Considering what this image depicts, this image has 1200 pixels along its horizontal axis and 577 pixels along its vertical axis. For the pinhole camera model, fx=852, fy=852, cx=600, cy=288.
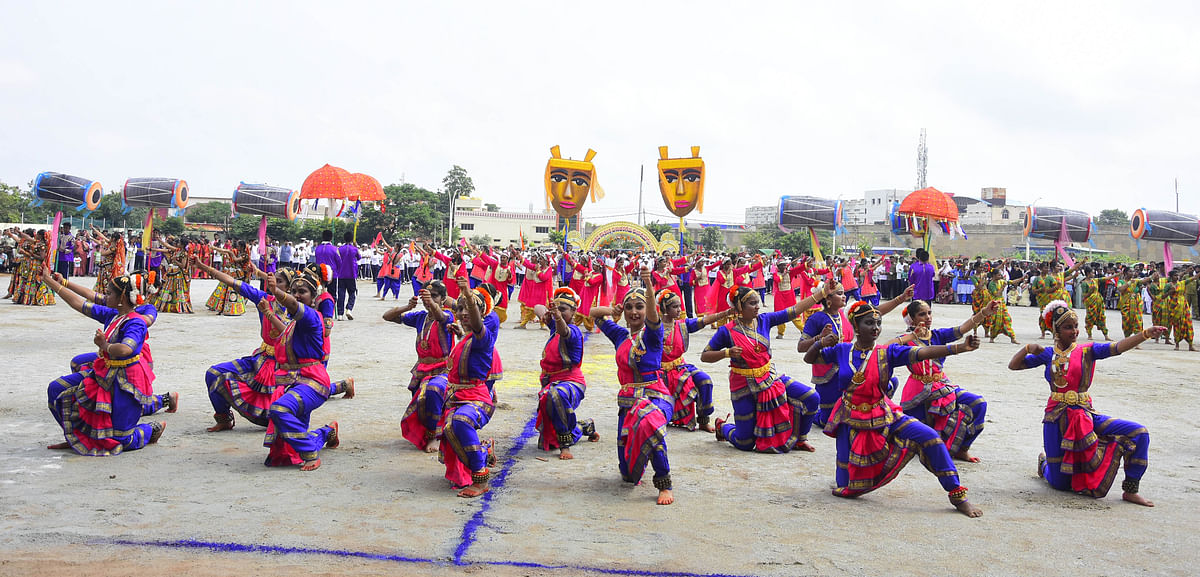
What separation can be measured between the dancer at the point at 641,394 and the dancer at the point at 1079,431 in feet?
7.50

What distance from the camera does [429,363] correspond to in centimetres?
698

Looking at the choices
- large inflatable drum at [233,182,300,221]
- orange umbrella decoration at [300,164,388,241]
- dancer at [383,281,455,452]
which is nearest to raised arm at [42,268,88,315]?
dancer at [383,281,455,452]

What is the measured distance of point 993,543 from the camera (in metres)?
4.54

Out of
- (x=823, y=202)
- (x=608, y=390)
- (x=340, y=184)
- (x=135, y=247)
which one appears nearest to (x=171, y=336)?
(x=340, y=184)

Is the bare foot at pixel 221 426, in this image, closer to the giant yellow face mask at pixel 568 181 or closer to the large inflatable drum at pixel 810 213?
the giant yellow face mask at pixel 568 181

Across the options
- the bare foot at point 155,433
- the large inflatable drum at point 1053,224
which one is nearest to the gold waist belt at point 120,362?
the bare foot at point 155,433

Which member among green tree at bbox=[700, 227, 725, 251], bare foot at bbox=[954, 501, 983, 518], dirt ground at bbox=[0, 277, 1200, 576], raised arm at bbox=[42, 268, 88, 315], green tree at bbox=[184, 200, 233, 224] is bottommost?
dirt ground at bbox=[0, 277, 1200, 576]

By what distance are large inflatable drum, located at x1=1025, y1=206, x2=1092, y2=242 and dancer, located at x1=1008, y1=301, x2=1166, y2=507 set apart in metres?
16.0

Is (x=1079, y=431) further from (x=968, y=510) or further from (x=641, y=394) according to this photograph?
(x=641, y=394)

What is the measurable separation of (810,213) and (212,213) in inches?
2417

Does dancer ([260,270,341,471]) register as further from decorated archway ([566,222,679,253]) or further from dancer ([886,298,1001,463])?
decorated archway ([566,222,679,253])

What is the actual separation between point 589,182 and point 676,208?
2.39 metres

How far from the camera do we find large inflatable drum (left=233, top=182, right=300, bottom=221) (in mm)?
20578

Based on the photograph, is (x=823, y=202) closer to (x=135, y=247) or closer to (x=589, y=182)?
(x=589, y=182)
